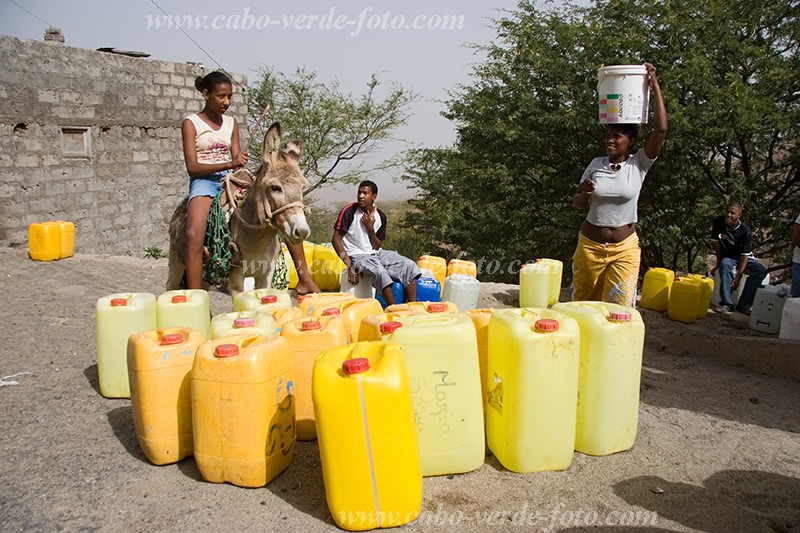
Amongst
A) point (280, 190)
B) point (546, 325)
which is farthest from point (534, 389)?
point (280, 190)

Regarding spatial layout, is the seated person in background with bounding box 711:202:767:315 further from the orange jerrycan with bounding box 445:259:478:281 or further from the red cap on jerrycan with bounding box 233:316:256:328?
the red cap on jerrycan with bounding box 233:316:256:328

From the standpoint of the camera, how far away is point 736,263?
Answer: 26.2 feet

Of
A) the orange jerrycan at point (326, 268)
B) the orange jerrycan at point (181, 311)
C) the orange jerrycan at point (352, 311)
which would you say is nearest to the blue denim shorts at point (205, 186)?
the orange jerrycan at point (181, 311)

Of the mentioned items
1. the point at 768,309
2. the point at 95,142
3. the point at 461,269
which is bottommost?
the point at 768,309

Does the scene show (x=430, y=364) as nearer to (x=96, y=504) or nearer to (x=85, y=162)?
(x=96, y=504)

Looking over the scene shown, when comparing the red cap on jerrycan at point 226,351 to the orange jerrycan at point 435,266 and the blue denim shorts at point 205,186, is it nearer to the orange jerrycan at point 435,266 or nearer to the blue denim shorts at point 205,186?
the blue denim shorts at point 205,186

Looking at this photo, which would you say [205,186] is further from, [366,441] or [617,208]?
[617,208]

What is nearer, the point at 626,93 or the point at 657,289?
the point at 626,93

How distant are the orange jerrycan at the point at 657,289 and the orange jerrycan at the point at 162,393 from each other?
5.79m

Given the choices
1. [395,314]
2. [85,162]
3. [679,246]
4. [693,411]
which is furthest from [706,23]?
[85,162]

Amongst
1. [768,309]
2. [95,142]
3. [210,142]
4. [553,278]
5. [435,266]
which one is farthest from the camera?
[95,142]

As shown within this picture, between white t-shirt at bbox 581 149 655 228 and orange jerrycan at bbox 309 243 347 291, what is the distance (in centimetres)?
447

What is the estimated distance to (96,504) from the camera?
2.83 m

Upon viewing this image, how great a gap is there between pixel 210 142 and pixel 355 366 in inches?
115
